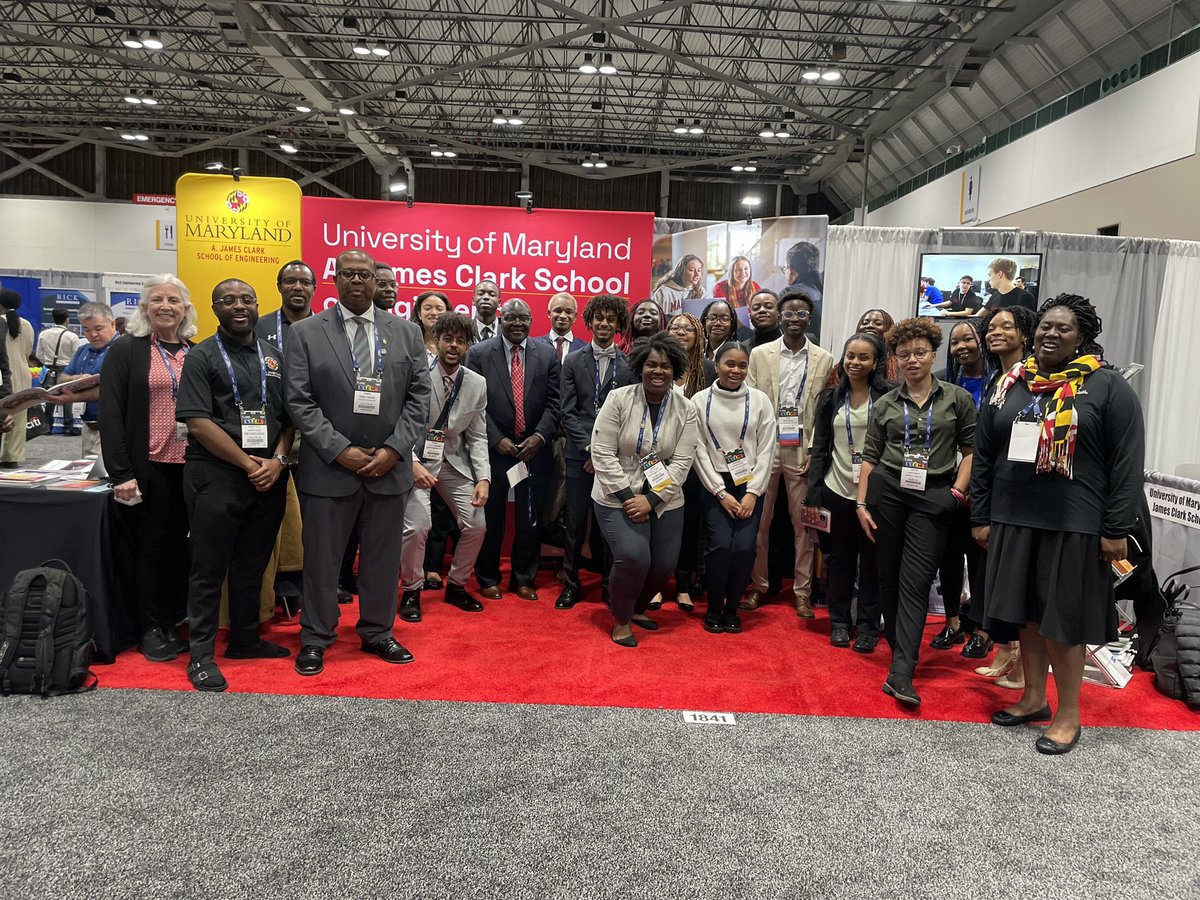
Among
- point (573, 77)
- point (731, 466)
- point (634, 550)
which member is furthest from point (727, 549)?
point (573, 77)

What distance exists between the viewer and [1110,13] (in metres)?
9.00

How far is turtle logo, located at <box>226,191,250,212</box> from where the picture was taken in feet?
18.7

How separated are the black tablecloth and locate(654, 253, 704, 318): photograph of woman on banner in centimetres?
385

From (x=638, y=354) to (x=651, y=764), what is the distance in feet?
6.57

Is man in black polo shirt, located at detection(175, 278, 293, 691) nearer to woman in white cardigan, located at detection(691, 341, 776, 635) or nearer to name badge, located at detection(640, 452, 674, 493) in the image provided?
name badge, located at detection(640, 452, 674, 493)

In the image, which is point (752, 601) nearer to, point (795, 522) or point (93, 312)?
point (795, 522)

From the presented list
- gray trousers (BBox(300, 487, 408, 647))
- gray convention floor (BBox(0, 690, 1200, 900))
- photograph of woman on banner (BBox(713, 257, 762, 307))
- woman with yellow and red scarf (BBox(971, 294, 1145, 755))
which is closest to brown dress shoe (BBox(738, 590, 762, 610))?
gray convention floor (BBox(0, 690, 1200, 900))

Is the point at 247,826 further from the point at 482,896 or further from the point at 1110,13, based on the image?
the point at 1110,13

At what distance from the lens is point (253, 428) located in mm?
3195

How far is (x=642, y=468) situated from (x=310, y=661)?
70.6 inches

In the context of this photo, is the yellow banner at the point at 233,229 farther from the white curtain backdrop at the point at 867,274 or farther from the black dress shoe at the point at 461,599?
the white curtain backdrop at the point at 867,274

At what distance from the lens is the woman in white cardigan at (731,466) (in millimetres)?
4086

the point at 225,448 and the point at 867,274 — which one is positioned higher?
the point at 867,274

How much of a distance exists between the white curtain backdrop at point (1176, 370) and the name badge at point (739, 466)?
4125 mm
